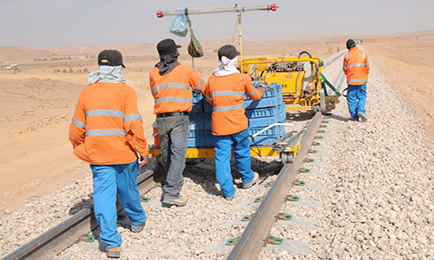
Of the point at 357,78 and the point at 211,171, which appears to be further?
the point at 357,78

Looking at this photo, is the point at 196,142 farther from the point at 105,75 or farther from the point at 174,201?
the point at 105,75

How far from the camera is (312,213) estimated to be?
509cm

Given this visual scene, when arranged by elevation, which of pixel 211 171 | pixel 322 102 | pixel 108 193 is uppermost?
pixel 108 193

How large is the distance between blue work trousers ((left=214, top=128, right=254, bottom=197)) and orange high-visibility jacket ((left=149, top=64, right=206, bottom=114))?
74 cm

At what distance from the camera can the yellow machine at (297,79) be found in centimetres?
1064

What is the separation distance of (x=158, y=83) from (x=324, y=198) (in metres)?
2.76

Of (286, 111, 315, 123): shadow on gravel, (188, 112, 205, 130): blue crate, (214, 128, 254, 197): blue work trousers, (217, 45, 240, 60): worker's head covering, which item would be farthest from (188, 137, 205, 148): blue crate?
(286, 111, 315, 123): shadow on gravel

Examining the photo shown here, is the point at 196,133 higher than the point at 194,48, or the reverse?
the point at 194,48

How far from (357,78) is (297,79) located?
1.44 m

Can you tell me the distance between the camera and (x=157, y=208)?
585 centimetres

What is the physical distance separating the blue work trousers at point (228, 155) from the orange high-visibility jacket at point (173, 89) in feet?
2.44

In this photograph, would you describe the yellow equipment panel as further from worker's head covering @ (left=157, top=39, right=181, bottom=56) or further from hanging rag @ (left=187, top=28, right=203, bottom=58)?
worker's head covering @ (left=157, top=39, right=181, bottom=56)

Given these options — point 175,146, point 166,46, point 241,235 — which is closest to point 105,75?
point 166,46

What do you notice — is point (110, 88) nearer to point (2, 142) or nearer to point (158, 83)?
point (158, 83)
